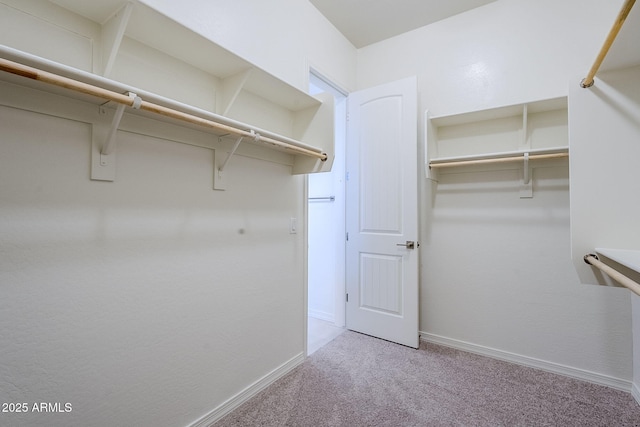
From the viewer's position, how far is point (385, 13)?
2.41 metres

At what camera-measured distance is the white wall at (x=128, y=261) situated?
0.95 metres

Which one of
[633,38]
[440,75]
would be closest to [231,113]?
[633,38]

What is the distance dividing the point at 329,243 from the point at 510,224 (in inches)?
65.1

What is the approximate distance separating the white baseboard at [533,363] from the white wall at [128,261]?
59.1 inches

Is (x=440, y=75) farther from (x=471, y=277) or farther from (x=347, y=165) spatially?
(x=471, y=277)

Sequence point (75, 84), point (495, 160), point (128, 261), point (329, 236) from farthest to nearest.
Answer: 1. point (329, 236)
2. point (495, 160)
3. point (128, 261)
4. point (75, 84)

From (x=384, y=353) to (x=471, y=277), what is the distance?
98cm

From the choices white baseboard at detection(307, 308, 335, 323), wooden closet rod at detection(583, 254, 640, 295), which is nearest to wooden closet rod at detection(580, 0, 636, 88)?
wooden closet rod at detection(583, 254, 640, 295)

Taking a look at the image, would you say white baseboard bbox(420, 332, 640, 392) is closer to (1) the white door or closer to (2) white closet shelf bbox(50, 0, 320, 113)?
(1) the white door

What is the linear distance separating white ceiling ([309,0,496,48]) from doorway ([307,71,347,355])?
56 centimetres

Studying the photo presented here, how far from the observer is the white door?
2.39 m

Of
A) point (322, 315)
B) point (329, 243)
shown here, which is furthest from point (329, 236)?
point (322, 315)

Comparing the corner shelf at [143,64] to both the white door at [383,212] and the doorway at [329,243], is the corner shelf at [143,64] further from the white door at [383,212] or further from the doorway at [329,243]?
the doorway at [329,243]

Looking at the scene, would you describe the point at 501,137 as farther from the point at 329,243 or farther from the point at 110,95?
the point at 110,95
